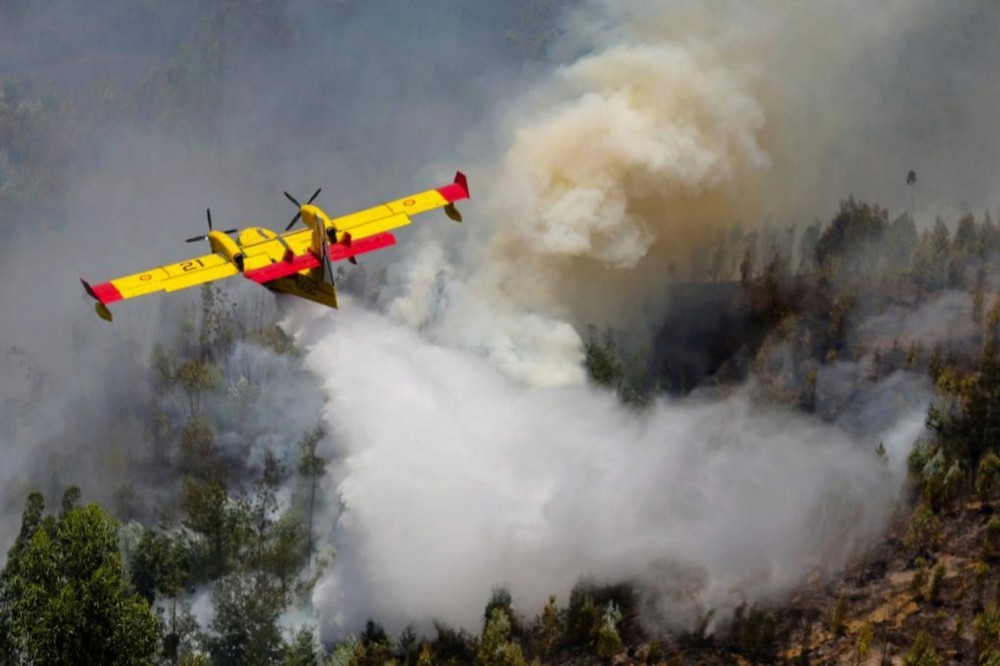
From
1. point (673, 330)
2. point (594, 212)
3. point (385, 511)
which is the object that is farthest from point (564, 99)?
point (385, 511)

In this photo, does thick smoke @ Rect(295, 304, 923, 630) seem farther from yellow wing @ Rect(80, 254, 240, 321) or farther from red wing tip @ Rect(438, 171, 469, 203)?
red wing tip @ Rect(438, 171, 469, 203)

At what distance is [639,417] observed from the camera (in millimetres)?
101688

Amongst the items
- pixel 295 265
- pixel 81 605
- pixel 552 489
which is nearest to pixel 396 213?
pixel 295 265

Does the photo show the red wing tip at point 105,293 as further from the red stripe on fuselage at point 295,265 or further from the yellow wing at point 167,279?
the red stripe on fuselage at point 295,265

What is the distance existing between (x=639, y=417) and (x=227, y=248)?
36998 mm

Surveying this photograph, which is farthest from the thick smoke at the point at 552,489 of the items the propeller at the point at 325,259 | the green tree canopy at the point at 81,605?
the green tree canopy at the point at 81,605

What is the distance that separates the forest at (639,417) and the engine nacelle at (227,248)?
1797cm

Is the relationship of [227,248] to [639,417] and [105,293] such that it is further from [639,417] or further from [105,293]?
[639,417]

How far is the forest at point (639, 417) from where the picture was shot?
73625mm

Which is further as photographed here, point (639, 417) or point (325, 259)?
point (639, 417)

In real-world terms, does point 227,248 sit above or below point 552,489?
above

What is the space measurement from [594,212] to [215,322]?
267 ft

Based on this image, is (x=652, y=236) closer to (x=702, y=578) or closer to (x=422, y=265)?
(x=422, y=265)

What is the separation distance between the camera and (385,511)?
93375 millimetres
